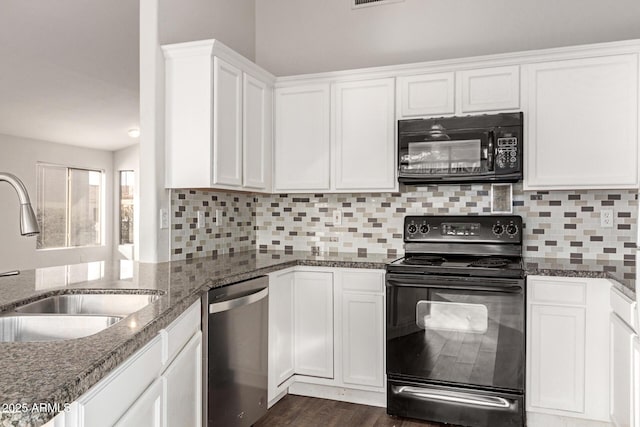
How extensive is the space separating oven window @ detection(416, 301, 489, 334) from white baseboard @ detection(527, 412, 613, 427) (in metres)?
0.57

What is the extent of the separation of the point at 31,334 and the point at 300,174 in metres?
2.19

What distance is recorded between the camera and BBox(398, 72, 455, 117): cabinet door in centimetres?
314

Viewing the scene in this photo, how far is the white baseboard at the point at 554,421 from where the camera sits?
2.70 m

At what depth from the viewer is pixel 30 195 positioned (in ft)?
21.8

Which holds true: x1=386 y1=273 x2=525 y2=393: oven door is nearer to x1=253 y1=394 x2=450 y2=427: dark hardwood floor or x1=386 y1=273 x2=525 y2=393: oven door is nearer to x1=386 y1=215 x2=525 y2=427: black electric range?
x1=386 y1=215 x2=525 y2=427: black electric range

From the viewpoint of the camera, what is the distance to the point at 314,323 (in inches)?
123

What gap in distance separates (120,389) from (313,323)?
2061 millimetres

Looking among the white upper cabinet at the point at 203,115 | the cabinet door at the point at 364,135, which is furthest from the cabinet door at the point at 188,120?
the cabinet door at the point at 364,135

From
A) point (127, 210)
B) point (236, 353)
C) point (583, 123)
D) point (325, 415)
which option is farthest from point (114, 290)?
point (127, 210)

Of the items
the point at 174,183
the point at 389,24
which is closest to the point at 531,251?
the point at 389,24

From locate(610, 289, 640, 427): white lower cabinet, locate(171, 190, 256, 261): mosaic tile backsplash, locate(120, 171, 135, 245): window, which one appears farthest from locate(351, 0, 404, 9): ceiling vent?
locate(120, 171, 135, 245): window

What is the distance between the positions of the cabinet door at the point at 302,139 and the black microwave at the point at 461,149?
21.4 inches

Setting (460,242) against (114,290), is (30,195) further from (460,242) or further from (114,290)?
(460,242)

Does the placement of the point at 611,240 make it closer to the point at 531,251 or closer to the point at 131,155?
the point at 531,251
